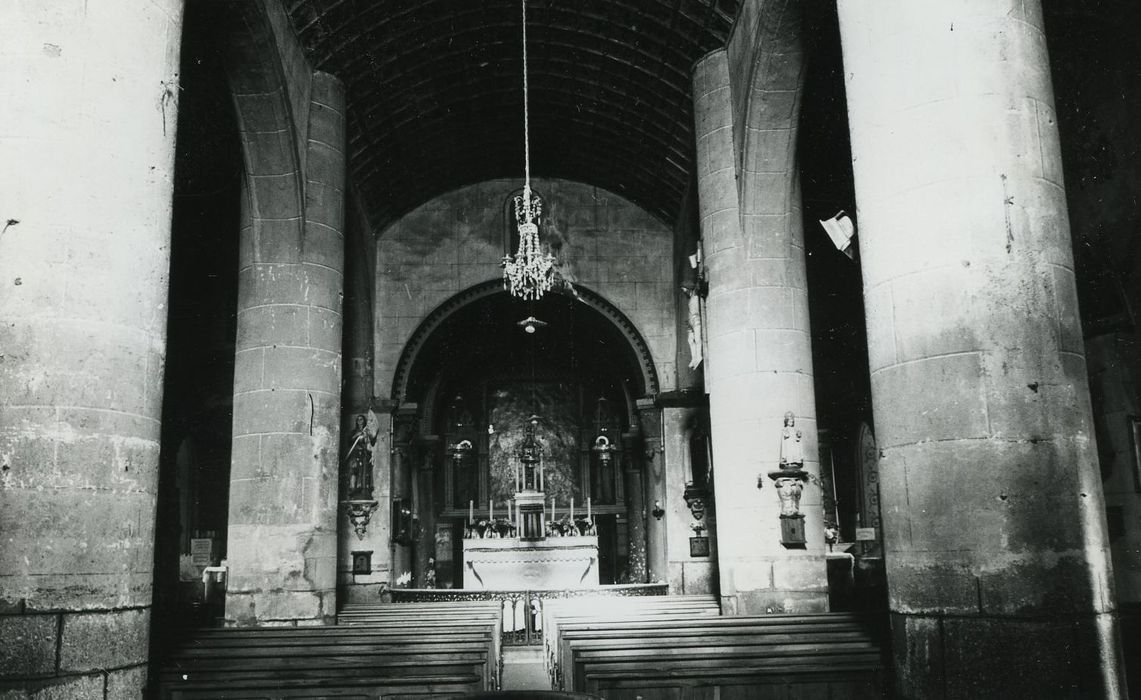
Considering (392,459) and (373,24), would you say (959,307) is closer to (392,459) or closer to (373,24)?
(373,24)

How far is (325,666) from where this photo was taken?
7.14 m

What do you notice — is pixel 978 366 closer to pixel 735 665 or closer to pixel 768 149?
pixel 735 665

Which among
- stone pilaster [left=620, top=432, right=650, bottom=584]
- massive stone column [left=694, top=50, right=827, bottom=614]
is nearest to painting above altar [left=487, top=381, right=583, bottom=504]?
stone pilaster [left=620, top=432, right=650, bottom=584]

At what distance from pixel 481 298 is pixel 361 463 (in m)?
6.01

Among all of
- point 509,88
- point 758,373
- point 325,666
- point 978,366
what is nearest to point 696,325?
point 758,373

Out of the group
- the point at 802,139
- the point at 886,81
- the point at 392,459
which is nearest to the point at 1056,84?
the point at 802,139

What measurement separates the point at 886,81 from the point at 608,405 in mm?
19124

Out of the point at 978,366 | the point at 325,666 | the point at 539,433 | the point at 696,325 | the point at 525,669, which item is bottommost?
the point at 525,669

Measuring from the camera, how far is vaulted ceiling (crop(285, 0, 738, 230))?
14.2 meters

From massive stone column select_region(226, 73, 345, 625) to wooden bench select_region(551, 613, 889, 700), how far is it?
5.73m

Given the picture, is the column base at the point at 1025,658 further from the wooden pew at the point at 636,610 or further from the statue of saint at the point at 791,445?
the statue of saint at the point at 791,445

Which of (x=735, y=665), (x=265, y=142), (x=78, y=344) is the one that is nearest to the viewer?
(x=78, y=344)

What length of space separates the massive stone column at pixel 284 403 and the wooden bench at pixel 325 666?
3.82 m

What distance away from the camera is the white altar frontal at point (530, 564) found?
62.3 ft
